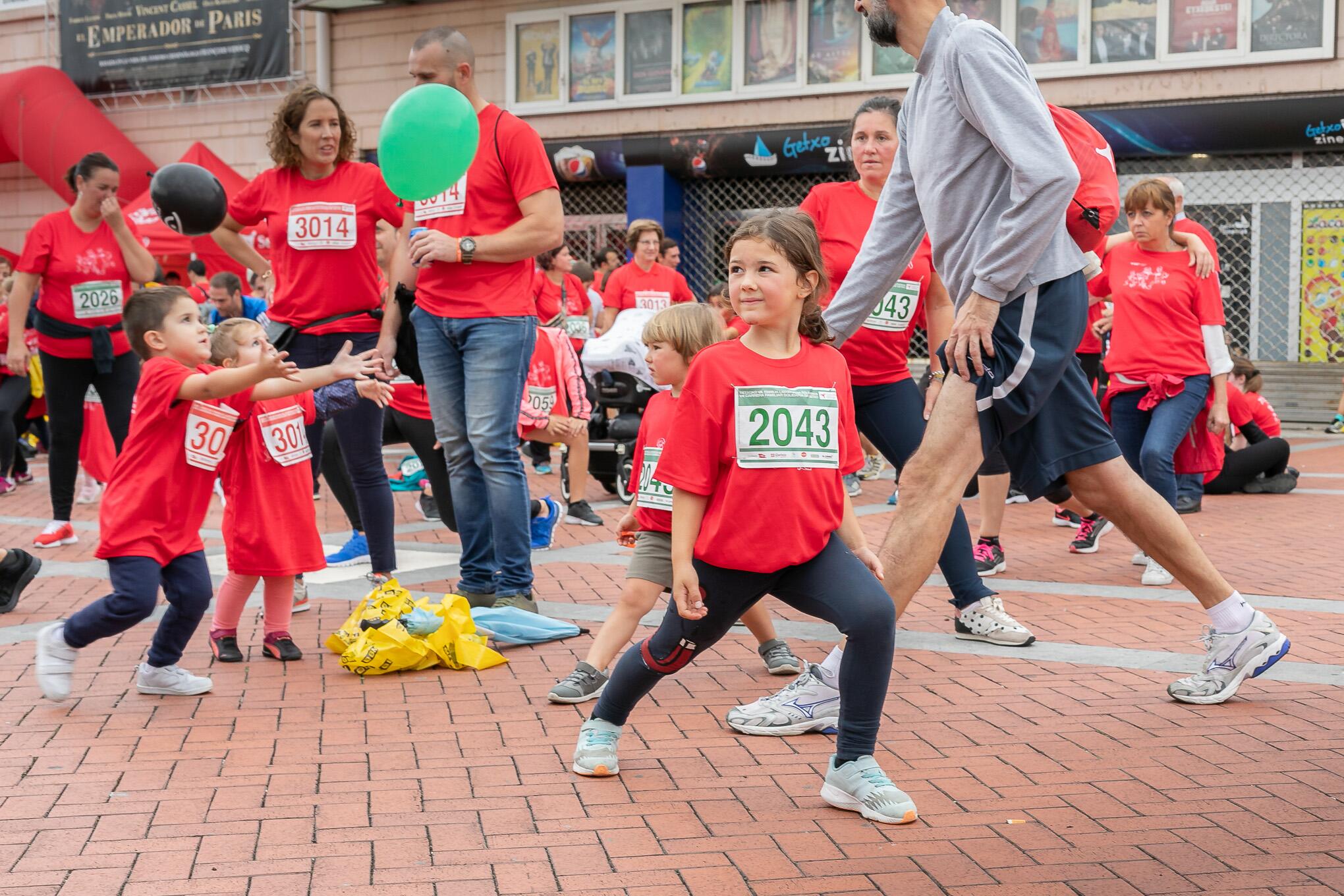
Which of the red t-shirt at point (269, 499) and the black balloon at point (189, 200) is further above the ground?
the black balloon at point (189, 200)

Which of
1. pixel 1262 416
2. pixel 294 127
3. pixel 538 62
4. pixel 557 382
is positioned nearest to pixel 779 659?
pixel 294 127

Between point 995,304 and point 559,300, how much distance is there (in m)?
6.53

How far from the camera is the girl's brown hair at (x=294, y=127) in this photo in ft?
19.9

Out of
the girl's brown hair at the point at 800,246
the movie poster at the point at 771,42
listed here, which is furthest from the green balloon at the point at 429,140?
the movie poster at the point at 771,42

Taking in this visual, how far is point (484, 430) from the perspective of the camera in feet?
19.2

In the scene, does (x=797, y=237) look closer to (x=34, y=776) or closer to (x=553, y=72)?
(x=34, y=776)

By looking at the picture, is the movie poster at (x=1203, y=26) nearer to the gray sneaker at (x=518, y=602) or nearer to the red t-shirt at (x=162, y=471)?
the gray sneaker at (x=518, y=602)

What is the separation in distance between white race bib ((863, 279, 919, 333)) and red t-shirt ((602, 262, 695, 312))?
6599 mm

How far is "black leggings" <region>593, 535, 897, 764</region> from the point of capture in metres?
3.49

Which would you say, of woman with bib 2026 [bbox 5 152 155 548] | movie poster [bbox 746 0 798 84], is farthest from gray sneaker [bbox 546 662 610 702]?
movie poster [bbox 746 0 798 84]

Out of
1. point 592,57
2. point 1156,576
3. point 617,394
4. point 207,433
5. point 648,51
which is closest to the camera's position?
point 207,433

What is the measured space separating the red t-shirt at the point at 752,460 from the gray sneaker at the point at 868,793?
1.73 ft

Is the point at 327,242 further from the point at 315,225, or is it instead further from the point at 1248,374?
the point at 1248,374

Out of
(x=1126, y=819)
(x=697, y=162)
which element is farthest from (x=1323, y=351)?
(x=1126, y=819)
